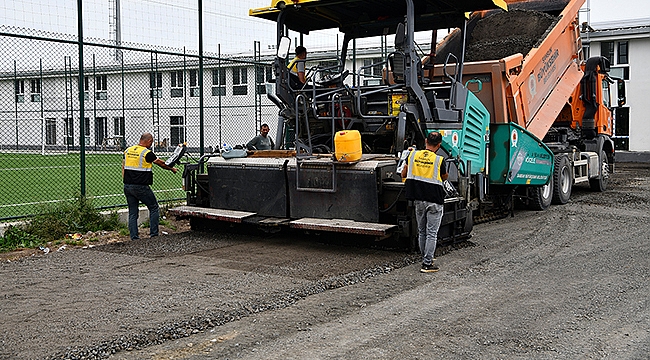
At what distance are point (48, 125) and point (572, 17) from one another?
76.7 feet

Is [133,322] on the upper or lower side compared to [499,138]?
lower

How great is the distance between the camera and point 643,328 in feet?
17.0

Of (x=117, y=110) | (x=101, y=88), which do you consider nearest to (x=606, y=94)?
(x=101, y=88)

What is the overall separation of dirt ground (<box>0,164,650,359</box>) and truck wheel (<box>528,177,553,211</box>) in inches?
111

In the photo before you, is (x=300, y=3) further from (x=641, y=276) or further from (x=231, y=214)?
(x=641, y=276)

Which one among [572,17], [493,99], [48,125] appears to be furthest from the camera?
[48,125]

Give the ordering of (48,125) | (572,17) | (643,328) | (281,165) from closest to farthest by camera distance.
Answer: (643,328) < (281,165) < (572,17) < (48,125)

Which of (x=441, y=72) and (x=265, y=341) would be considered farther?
(x=441, y=72)

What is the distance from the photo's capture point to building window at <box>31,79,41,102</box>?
23825mm

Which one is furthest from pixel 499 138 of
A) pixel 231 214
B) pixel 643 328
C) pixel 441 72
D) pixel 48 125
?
pixel 48 125

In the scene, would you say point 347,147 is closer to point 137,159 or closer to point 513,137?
point 137,159

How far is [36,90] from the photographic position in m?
24.8

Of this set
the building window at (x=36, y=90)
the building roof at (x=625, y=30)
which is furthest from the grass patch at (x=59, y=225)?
the building roof at (x=625, y=30)

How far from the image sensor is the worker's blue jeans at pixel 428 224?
7184mm
